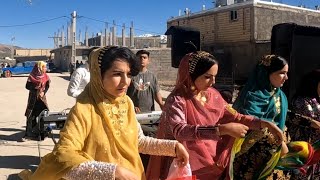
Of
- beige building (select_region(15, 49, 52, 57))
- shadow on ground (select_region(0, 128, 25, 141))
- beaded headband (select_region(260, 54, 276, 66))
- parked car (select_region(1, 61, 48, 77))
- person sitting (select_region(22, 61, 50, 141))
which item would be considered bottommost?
shadow on ground (select_region(0, 128, 25, 141))

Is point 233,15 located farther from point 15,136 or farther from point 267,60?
point 267,60

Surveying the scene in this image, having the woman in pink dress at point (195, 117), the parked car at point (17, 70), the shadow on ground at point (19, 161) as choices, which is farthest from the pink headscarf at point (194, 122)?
the parked car at point (17, 70)

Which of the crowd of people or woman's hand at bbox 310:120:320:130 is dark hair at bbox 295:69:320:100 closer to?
the crowd of people

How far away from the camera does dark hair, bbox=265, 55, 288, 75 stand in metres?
3.19

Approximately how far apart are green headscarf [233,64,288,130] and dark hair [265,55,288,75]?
49mm

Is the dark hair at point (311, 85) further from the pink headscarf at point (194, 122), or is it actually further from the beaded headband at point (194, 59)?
the beaded headband at point (194, 59)

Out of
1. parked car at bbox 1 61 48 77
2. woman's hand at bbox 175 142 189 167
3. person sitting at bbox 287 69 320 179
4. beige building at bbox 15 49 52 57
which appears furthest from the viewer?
beige building at bbox 15 49 52 57

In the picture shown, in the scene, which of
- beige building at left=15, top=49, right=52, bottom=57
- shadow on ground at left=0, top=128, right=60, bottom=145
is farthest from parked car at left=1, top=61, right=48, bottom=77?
beige building at left=15, top=49, right=52, bottom=57

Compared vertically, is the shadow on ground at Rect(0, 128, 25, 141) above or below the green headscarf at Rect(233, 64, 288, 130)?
below

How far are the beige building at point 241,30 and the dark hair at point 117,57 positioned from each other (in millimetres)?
23995

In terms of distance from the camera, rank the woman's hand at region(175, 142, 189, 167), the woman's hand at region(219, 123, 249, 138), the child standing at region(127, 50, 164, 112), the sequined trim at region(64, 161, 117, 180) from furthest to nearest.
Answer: the child standing at region(127, 50, 164, 112)
the woman's hand at region(219, 123, 249, 138)
the woman's hand at region(175, 142, 189, 167)
the sequined trim at region(64, 161, 117, 180)

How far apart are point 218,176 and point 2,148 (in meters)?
5.16

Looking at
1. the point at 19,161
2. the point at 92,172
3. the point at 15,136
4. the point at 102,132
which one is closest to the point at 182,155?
the point at 102,132

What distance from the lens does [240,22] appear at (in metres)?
28.4
